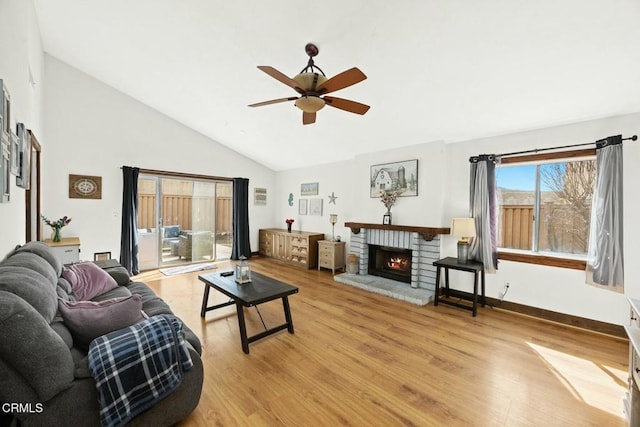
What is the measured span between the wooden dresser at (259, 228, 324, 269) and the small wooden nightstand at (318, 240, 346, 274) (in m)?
0.22

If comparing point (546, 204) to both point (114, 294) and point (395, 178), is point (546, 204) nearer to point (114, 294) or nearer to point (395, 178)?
point (395, 178)

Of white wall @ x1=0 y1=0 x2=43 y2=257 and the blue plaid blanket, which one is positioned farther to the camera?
white wall @ x1=0 y1=0 x2=43 y2=257

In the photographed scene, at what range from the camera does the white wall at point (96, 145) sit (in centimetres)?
418

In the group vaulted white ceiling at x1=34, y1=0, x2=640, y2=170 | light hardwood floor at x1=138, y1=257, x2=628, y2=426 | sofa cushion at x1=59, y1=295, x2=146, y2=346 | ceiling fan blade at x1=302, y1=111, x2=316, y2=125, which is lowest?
light hardwood floor at x1=138, y1=257, x2=628, y2=426

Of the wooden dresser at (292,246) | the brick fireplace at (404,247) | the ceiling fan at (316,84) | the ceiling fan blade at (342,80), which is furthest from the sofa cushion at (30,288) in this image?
the wooden dresser at (292,246)

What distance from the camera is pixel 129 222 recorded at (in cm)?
475

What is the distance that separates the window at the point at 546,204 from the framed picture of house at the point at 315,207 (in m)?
3.42

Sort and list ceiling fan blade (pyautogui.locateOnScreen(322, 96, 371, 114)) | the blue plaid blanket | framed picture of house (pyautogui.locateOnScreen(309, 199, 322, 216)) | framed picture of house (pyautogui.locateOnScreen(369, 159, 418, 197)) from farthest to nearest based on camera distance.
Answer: framed picture of house (pyautogui.locateOnScreen(309, 199, 322, 216)) → framed picture of house (pyautogui.locateOnScreen(369, 159, 418, 197)) → ceiling fan blade (pyautogui.locateOnScreen(322, 96, 371, 114)) → the blue plaid blanket

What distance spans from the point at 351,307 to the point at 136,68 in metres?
4.58

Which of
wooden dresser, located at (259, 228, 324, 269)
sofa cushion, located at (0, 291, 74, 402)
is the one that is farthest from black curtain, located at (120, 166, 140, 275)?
sofa cushion, located at (0, 291, 74, 402)

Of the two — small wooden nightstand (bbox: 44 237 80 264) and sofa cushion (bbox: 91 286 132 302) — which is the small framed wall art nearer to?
small wooden nightstand (bbox: 44 237 80 264)

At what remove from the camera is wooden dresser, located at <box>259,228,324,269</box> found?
555cm

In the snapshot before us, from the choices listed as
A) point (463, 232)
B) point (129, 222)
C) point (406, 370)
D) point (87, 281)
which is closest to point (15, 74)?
point (87, 281)

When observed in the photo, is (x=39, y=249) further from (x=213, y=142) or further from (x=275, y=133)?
(x=213, y=142)
